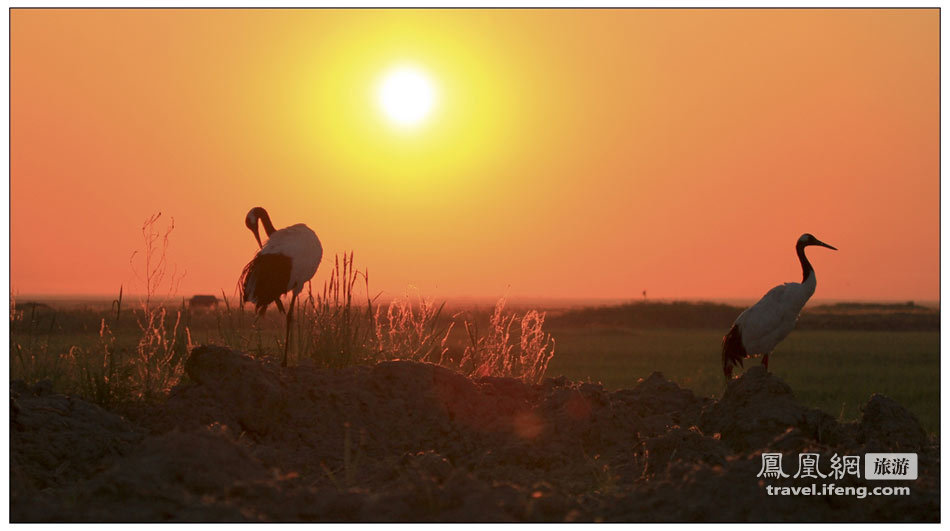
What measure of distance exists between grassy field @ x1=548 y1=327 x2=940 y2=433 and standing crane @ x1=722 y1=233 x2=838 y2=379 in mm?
1486

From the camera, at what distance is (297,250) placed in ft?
35.8

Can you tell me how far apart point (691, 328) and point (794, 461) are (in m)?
55.9

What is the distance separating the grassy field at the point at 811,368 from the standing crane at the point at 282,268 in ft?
20.3

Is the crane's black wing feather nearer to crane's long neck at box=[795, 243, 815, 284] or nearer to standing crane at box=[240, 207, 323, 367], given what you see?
standing crane at box=[240, 207, 323, 367]

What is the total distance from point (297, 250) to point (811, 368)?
57.7ft

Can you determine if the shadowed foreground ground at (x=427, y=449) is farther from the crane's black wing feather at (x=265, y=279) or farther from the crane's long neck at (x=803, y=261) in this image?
the crane's long neck at (x=803, y=261)

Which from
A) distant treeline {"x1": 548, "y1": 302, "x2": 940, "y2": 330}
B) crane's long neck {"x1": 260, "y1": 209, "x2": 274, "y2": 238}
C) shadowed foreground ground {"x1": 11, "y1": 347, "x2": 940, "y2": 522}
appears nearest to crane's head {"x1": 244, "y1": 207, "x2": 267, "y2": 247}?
crane's long neck {"x1": 260, "y1": 209, "x2": 274, "y2": 238}

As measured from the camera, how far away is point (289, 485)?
6.31m

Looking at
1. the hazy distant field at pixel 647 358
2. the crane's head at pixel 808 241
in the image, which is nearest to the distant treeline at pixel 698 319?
the hazy distant field at pixel 647 358

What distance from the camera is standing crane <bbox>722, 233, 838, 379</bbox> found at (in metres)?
12.3

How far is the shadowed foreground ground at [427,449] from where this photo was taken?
534cm

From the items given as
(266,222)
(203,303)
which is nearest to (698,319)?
(203,303)

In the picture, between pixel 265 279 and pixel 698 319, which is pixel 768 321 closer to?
pixel 265 279

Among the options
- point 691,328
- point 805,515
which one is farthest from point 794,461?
point 691,328
